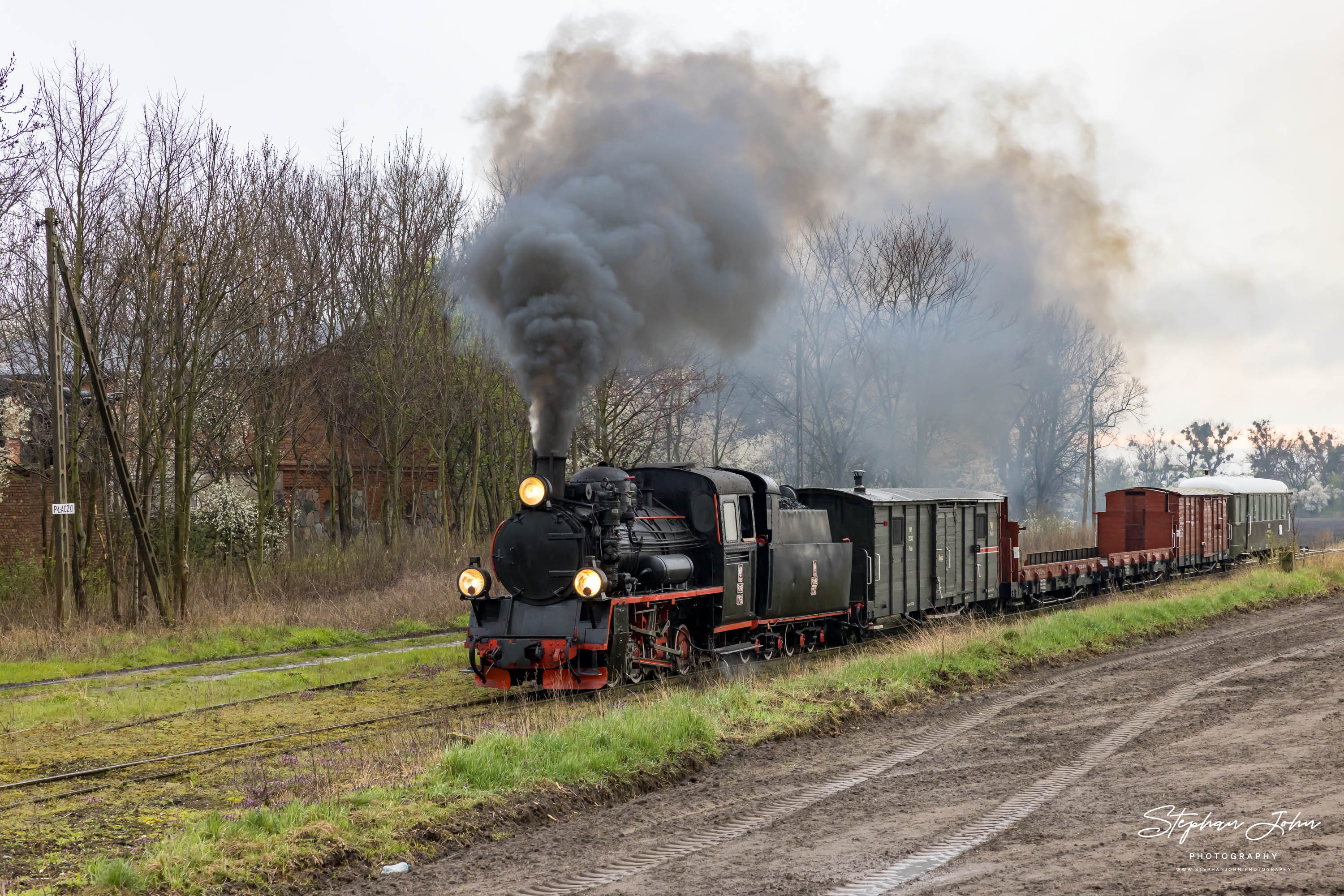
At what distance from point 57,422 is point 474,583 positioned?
817cm

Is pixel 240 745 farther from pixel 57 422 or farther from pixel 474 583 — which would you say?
pixel 57 422

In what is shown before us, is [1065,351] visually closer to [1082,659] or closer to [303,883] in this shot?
[1082,659]

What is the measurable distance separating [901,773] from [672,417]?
24.0 metres

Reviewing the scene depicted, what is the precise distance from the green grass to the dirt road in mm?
9655

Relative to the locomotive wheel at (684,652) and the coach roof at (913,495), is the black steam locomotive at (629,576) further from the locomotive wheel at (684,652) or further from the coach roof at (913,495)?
the coach roof at (913,495)

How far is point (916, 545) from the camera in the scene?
58.1 ft

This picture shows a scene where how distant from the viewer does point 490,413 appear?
2903 cm

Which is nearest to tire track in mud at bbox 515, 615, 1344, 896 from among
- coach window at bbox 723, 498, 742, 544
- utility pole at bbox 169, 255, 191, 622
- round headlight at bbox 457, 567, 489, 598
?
coach window at bbox 723, 498, 742, 544

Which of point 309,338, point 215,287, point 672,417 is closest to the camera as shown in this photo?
point 215,287

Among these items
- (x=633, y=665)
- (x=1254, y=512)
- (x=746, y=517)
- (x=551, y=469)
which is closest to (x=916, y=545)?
(x=746, y=517)

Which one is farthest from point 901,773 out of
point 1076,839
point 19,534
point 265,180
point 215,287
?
point 19,534

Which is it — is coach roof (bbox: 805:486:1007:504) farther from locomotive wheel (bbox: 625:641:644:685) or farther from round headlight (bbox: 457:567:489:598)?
round headlight (bbox: 457:567:489:598)

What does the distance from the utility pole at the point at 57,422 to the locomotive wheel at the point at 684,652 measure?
9160 millimetres

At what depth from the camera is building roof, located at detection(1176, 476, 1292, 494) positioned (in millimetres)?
34062
